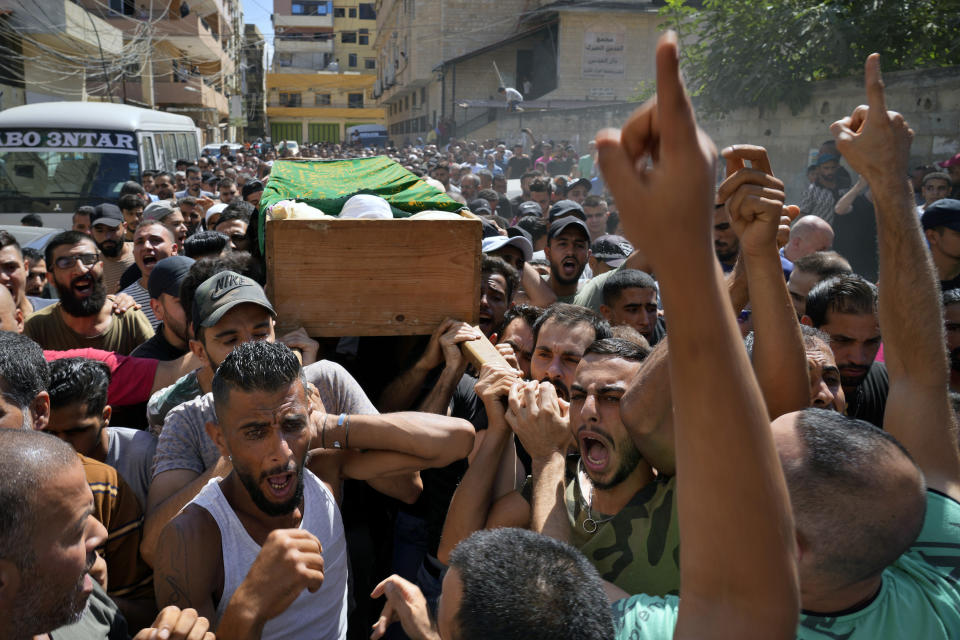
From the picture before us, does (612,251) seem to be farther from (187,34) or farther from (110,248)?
(187,34)

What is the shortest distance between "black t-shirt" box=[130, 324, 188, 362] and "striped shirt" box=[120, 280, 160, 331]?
99 centimetres

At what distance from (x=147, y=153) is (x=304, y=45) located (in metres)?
69.0

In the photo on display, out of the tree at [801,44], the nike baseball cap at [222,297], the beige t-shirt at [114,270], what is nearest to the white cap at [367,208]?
the nike baseball cap at [222,297]

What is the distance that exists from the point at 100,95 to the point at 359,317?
23.9 metres

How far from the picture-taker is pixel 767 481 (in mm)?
1028

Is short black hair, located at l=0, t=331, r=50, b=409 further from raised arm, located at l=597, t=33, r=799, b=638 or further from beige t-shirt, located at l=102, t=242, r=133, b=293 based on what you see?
beige t-shirt, located at l=102, t=242, r=133, b=293

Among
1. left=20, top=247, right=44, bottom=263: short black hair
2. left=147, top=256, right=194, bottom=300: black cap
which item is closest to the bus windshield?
left=20, top=247, right=44, bottom=263: short black hair

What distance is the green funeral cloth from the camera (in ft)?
12.1

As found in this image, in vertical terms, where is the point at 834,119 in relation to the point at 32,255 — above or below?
above

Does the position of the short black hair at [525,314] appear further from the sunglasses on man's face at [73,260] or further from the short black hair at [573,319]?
the sunglasses on man's face at [73,260]

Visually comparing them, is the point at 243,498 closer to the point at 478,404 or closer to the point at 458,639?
the point at 458,639

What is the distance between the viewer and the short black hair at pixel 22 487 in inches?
64.0

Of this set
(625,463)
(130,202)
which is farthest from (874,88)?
(130,202)

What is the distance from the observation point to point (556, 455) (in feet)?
8.68
